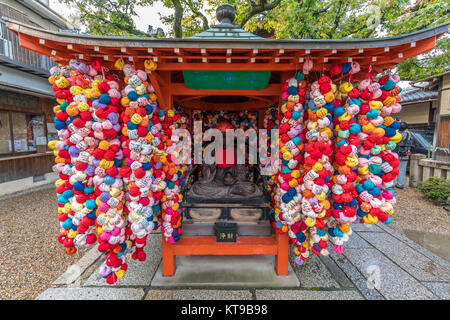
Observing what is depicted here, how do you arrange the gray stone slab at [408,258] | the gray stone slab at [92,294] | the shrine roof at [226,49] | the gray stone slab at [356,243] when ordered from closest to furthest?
1. the shrine roof at [226,49]
2. the gray stone slab at [92,294]
3. the gray stone slab at [408,258]
4. the gray stone slab at [356,243]

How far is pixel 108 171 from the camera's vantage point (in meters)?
2.59

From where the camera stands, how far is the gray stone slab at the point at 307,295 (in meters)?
3.12

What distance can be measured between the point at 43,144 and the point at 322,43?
42.9 feet

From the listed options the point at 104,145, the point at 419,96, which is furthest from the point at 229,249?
the point at 419,96

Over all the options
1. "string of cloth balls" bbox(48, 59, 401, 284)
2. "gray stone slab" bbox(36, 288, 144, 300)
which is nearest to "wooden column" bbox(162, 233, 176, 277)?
"gray stone slab" bbox(36, 288, 144, 300)

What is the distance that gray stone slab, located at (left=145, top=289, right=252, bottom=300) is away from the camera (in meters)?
3.13

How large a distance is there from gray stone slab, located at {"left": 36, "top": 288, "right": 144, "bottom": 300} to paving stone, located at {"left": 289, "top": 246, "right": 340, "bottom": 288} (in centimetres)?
280

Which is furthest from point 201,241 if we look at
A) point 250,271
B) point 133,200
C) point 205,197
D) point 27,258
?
point 27,258

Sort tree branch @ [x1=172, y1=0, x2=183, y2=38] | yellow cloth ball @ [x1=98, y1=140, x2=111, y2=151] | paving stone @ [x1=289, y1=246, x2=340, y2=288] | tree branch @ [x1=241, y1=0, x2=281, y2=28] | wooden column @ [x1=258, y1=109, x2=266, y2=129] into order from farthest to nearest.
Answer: tree branch @ [x1=241, y1=0, x2=281, y2=28], tree branch @ [x1=172, y1=0, x2=183, y2=38], wooden column @ [x1=258, y1=109, x2=266, y2=129], paving stone @ [x1=289, y1=246, x2=340, y2=288], yellow cloth ball @ [x1=98, y1=140, x2=111, y2=151]

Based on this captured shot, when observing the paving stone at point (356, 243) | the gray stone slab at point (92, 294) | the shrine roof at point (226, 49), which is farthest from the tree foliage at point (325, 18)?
the gray stone slab at point (92, 294)

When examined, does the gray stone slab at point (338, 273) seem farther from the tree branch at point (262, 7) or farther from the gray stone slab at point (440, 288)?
the tree branch at point (262, 7)

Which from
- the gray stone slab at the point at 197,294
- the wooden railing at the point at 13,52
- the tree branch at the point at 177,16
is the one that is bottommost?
Result: the gray stone slab at the point at 197,294

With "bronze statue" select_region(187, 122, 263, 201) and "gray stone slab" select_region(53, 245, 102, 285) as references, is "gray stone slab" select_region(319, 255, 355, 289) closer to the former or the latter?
"bronze statue" select_region(187, 122, 263, 201)

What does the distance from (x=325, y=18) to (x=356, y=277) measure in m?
7.84
